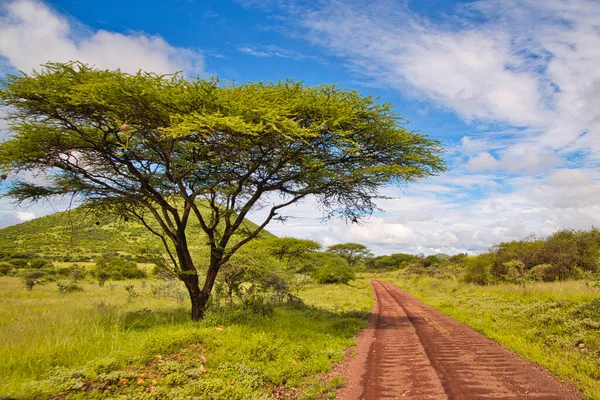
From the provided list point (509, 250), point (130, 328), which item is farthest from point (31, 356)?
point (509, 250)

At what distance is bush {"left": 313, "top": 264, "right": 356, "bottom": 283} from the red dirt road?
27312 millimetres

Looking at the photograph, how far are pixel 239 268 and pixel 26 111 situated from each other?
1038 centimetres

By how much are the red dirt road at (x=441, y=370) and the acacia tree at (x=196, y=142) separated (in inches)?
187

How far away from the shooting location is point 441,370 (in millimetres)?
6680

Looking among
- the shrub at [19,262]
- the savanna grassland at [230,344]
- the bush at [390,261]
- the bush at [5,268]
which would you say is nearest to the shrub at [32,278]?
the bush at [5,268]

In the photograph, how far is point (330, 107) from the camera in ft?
29.2

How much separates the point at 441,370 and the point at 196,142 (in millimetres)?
7773

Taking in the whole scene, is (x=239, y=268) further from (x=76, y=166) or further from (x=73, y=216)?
(x=76, y=166)

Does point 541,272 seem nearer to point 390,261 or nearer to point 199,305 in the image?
point 199,305

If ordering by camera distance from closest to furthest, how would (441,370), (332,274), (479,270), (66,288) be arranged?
(441,370) < (66,288) < (479,270) < (332,274)

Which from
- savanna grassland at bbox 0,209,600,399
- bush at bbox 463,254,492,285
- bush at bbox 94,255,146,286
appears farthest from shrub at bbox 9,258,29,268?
bush at bbox 463,254,492,285

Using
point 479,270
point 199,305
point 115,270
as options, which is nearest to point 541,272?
point 479,270

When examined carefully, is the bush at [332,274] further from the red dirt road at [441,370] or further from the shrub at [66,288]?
the red dirt road at [441,370]

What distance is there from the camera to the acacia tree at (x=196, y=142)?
7.77 metres
